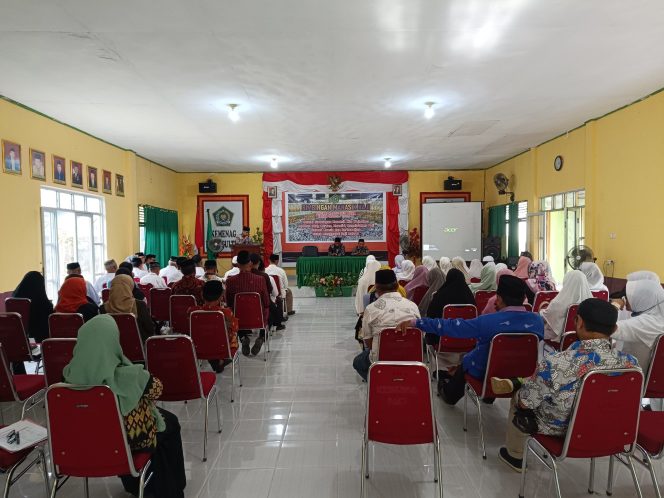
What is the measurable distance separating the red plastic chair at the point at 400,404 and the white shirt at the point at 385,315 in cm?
Result: 97

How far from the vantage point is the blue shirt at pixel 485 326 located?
2.78 meters

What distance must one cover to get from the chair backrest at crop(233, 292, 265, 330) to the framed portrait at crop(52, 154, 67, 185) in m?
4.28

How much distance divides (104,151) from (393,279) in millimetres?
7644

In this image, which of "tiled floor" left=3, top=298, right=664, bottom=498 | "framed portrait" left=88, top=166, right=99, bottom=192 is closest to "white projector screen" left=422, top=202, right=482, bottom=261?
"framed portrait" left=88, top=166, right=99, bottom=192

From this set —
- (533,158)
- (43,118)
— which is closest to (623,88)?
(533,158)

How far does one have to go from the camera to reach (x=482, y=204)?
12641 mm

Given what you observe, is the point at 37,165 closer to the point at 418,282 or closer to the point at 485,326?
the point at 418,282

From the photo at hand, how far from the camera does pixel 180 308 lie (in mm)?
4738

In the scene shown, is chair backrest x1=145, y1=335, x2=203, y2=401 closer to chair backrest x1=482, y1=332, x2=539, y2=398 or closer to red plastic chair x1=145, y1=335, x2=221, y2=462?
red plastic chair x1=145, y1=335, x2=221, y2=462

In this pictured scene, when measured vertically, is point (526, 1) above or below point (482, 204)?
above

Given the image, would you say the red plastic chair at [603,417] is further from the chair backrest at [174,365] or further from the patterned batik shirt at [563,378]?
the chair backrest at [174,365]

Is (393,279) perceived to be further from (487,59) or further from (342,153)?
(342,153)

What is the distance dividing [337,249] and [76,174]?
6.46 m

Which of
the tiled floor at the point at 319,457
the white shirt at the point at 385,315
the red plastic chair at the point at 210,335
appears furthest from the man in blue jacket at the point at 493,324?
the red plastic chair at the point at 210,335
